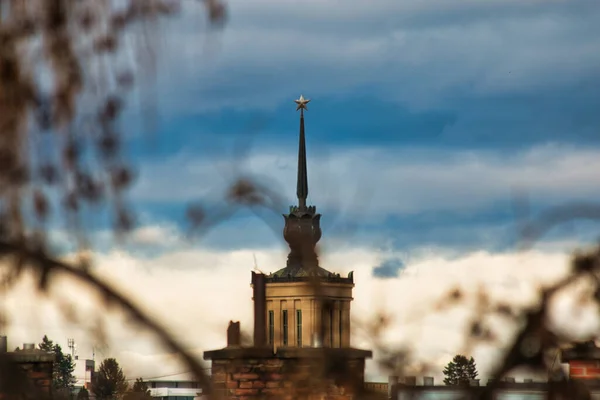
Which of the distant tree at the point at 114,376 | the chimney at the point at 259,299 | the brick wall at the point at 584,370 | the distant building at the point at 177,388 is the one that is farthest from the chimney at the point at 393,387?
the brick wall at the point at 584,370

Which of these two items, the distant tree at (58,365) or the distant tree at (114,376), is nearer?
the distant tree at (114,376)

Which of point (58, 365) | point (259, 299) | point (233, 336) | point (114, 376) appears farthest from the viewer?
point (58, 365)

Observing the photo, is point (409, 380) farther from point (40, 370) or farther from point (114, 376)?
point (40, 370)

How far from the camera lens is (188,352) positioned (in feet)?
12.0

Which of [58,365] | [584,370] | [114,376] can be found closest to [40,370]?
[114,376]

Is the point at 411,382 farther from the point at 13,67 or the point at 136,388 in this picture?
the point at 13,67

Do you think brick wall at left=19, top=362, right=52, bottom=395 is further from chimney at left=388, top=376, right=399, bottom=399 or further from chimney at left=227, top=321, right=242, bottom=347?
chimney at left=388, top=376, right=399, bottom=399

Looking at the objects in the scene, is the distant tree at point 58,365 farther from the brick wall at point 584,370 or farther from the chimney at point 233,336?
the brick wall at point 584,370

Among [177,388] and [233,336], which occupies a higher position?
[177,388]

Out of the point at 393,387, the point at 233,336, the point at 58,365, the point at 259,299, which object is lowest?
the point at 393,387

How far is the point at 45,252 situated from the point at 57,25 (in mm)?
732

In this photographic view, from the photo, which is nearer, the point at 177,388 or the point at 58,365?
the point at 177,388

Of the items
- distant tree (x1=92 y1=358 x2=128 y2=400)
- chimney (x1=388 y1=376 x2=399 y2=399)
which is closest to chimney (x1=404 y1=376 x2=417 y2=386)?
chimney (x1=388 y1=376 x2=399 y2=399)

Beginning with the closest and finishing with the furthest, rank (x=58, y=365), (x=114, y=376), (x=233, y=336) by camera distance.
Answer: (x=233, y=336), (x=114, y=376), (x=58, y=365)
